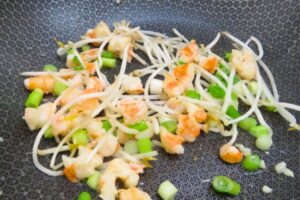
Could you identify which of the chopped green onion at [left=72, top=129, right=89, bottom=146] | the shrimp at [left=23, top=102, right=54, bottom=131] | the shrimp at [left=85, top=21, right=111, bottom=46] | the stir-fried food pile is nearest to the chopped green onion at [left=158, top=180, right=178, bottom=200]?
the stir-fried food pile

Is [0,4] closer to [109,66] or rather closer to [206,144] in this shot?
[109,66]

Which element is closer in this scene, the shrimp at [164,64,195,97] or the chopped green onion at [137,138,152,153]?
the chopped green onion at [137,138,152,153]

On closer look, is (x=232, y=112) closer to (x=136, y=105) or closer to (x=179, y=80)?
(x=179, y=80)

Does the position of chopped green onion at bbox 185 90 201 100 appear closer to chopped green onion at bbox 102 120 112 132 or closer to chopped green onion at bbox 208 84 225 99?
chopped green onion at bbox 208 84 225 99

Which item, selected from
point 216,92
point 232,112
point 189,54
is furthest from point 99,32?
point 232,112

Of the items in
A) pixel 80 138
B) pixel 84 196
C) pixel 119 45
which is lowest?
pixel 84 196

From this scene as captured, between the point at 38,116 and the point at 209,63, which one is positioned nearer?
the point at 38,116

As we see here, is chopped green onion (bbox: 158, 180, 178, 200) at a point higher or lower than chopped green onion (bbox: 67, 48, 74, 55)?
lower
